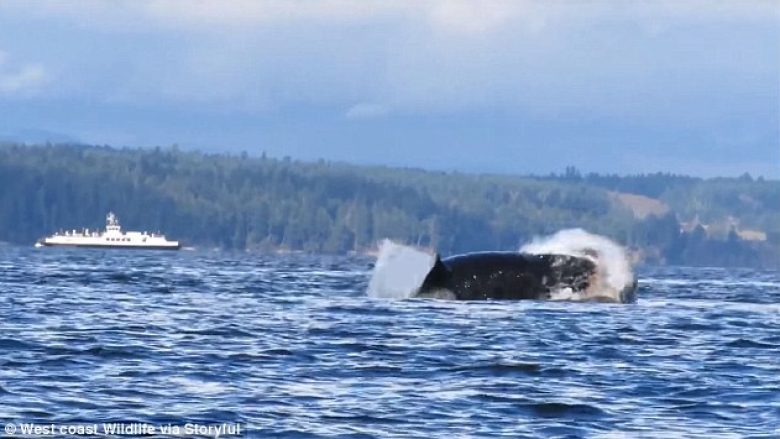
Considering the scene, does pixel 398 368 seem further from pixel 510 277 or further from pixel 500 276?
pixel 510 277

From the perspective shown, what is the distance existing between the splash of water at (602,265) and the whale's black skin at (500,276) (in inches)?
14.0

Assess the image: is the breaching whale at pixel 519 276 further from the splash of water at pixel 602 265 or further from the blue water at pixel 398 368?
the blue water at pixel 398 368

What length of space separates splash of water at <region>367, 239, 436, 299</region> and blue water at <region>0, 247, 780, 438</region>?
177 centimetres

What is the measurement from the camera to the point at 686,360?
28.1m

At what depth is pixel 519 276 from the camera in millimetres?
40500

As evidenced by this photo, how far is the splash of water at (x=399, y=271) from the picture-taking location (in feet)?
A: 140

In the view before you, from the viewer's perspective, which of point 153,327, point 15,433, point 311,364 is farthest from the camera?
point 153,327

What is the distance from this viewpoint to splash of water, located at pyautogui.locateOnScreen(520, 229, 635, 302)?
41750mm

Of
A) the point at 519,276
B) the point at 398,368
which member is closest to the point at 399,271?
the point at 519,276

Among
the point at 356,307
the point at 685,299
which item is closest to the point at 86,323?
the point at 356,307

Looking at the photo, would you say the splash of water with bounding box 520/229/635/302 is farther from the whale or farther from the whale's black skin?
the whale's black skin

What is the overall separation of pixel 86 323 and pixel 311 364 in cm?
830

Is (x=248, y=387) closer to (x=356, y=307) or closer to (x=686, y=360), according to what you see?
(x=686, y=360)

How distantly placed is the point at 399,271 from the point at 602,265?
4630mm
